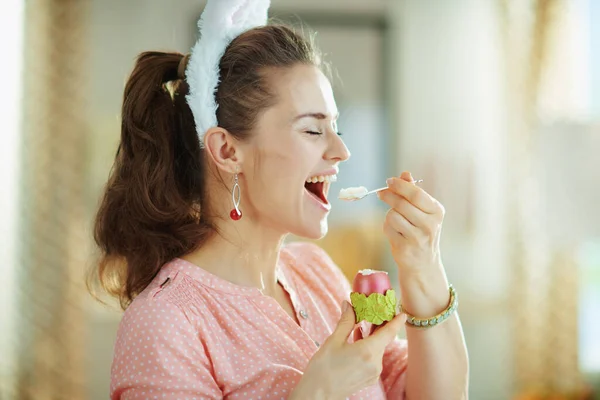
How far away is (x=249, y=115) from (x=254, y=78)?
0.07 meters

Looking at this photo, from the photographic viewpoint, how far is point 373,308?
123 centimetres

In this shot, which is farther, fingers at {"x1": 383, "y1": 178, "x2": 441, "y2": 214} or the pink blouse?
fingers at {"x1": 383, "y1": 178, "x2": 441, "y2": 214}

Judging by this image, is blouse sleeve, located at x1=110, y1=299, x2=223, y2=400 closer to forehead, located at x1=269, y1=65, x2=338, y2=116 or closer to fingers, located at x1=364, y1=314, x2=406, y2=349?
fingers, located at x1=364, y1=314, x2=406, y2=349

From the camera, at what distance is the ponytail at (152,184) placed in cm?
139

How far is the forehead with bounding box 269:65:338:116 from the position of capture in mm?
1355

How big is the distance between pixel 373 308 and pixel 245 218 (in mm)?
340

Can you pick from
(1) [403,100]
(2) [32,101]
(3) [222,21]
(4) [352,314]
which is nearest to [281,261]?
(4) [352,314]

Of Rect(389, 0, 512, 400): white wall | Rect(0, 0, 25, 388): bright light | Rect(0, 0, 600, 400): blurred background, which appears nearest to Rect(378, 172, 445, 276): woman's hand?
Rect(0, 0, 600, 400): blurred background

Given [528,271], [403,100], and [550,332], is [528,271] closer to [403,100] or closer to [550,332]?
[550,332]

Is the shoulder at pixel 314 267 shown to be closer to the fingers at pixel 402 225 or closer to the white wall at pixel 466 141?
the fingers at pixel 402 225

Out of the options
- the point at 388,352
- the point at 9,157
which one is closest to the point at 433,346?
the point at 388,352

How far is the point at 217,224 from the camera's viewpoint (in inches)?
55.5

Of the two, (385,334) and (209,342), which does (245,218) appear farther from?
(385,334)

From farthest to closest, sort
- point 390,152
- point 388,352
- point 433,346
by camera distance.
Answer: point 390,152 < point 388,352 < point 433,346
